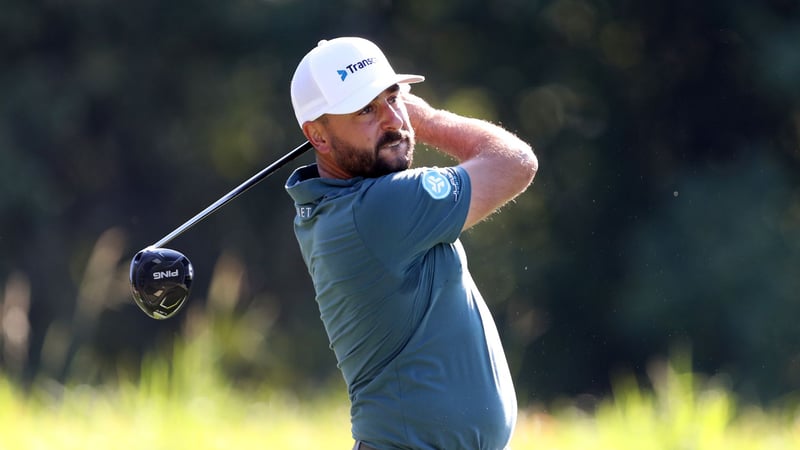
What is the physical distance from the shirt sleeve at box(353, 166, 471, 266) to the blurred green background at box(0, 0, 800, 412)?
9152mm

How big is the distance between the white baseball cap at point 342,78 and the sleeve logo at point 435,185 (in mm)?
281

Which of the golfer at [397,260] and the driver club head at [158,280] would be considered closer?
the golfer at [397,260]

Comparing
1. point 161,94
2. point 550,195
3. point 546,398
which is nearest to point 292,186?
point 546,398

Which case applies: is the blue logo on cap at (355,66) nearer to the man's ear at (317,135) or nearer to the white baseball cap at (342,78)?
the white baseball cap at (342,78)

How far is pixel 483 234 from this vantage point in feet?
52.2

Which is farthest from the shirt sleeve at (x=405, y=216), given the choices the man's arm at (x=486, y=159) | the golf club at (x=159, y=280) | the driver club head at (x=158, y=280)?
the driver club head at (x=158, y=280)

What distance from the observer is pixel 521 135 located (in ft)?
53.2

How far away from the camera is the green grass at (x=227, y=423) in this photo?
20.2 feet

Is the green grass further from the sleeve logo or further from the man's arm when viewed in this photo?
the sleeve logo

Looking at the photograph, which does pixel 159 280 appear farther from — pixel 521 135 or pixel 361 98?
pixel 521 135

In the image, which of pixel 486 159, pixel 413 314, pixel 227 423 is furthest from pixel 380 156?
pixel 227 423

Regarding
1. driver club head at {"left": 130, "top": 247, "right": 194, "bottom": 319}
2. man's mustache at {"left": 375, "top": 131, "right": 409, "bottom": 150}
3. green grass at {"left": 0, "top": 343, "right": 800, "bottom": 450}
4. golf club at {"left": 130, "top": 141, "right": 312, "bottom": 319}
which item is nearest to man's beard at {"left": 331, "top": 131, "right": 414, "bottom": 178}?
man's mustache at {"left": 375, "top": 131, "right": 409, "bottom": 150}

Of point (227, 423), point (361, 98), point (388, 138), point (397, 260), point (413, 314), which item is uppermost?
point (361, 98)

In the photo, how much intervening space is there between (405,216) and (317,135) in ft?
1.47
